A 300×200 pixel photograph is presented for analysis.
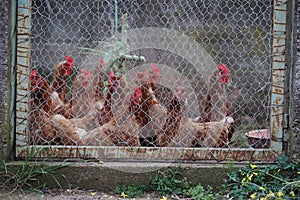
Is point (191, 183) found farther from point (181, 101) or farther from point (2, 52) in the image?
point (2, 52)

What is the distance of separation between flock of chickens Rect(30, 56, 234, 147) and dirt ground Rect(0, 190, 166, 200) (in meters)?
0.31

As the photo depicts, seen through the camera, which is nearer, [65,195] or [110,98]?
[65,195]

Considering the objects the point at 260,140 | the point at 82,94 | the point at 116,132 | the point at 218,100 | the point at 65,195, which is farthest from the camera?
the point at 82,94

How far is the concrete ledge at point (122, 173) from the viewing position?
2057 mm

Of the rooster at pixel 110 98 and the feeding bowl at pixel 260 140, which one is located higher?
the rooster at pixel 110 98

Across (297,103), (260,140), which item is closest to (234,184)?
(260,140)

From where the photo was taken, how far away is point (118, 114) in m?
2.29

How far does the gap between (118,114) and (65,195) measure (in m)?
0.57

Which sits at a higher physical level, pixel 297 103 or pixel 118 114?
pixel 297 103

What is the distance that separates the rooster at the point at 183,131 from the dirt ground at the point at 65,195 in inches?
16.0

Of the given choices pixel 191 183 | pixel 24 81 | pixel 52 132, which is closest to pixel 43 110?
pixel 52 132

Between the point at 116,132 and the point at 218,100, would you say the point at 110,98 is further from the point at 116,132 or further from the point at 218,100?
the point at 218,100

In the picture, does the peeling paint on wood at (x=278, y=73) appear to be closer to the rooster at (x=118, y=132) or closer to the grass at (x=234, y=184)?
the grass at (x=234, y=184)

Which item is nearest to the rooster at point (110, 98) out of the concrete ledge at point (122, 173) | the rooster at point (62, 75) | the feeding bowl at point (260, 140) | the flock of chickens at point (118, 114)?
the flock of chickens at point (118, 114)
